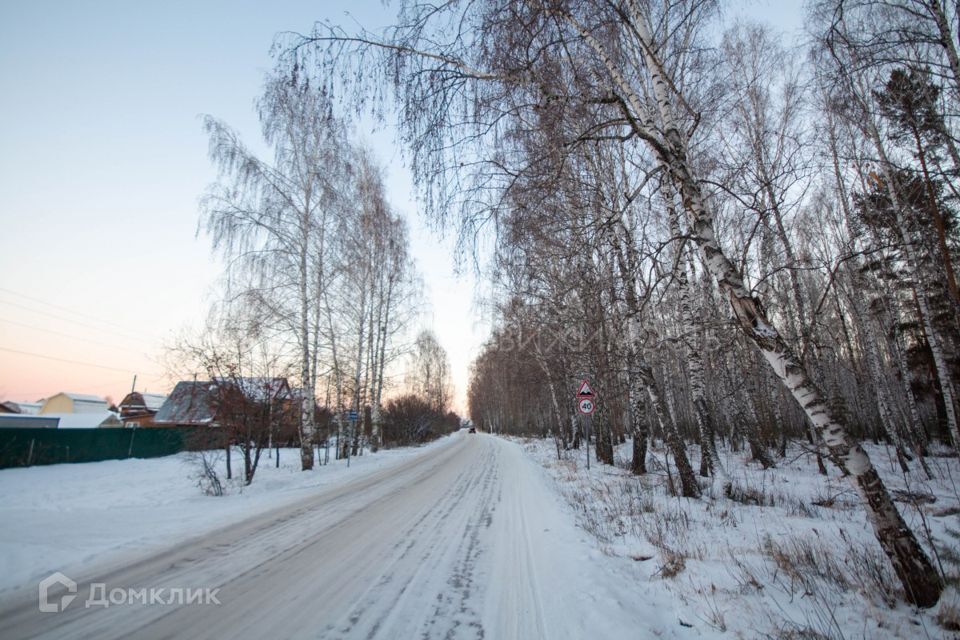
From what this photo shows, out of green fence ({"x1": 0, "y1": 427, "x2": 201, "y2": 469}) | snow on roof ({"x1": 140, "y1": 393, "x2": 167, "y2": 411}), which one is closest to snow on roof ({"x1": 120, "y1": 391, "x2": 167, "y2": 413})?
snow on roof ({"x1": 140, "y1": 393, "x2": 167, "y2": 411})

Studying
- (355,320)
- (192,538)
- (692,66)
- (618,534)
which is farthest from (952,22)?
(355,320)

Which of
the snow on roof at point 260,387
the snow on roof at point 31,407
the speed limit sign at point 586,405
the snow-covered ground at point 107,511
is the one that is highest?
the snow on roof at point 31,407

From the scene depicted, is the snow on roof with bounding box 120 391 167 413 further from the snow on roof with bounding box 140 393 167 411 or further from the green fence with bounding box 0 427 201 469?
the green fence with bounding box 0 427 201 469

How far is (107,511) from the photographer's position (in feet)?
21.4

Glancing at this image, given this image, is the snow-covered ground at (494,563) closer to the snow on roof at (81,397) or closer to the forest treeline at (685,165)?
the forest treeline at (685,165)

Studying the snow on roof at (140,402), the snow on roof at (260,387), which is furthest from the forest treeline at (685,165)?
the snow on roof at (140,402)

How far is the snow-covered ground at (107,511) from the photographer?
392 cm

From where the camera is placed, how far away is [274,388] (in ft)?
35.1

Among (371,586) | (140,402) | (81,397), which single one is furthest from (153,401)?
(371,586)

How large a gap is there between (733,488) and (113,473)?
20.0 metres

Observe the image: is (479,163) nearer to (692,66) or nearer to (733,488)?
(692,66)

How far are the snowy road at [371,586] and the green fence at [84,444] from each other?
397 inches

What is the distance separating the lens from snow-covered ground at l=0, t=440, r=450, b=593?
3.92 meters

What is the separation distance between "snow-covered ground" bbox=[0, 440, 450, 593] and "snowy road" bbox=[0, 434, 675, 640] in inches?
26.2
